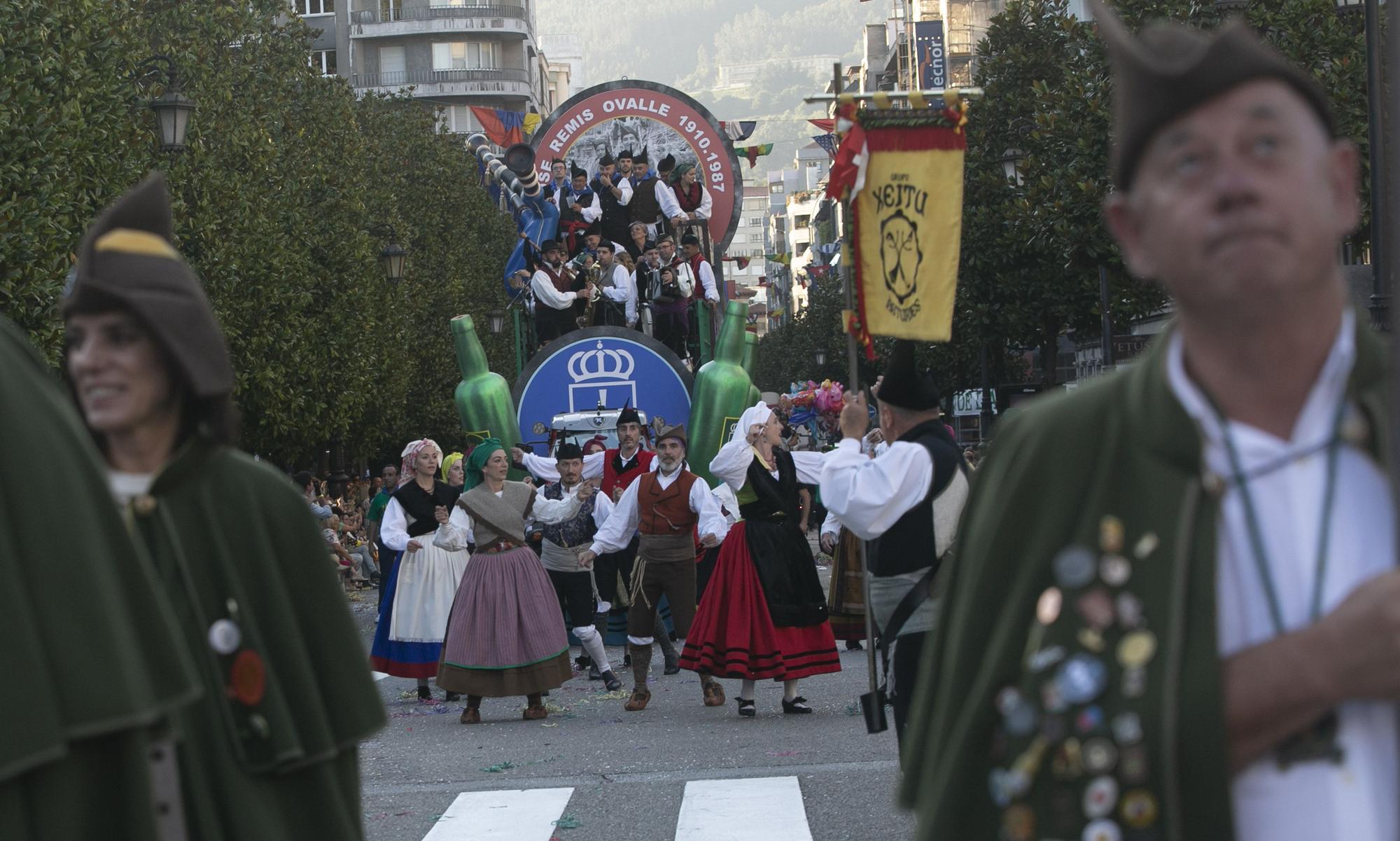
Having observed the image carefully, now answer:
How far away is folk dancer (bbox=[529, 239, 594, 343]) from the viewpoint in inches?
998

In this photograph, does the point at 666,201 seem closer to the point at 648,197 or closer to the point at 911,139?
the point at 648,197

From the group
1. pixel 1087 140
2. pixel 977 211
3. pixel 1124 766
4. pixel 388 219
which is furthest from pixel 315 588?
pixel 388 219

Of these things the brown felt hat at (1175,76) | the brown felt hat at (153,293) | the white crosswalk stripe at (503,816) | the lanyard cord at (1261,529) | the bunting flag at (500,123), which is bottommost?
the white crosswalk stripe at (503,816)

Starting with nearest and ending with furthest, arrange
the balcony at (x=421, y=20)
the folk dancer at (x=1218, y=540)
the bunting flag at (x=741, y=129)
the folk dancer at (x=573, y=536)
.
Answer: the folk dancer at (x=1218, y=540) → the folk dancer at (x=573, y=536) → the bunting flag at (x=741, y=129) → the balcony at (x=421, y=20)

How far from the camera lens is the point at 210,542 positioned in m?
3.58

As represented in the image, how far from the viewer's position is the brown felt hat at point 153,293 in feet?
11.5

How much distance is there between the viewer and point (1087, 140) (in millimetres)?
24344

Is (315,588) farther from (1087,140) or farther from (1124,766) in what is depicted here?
(1087,140)

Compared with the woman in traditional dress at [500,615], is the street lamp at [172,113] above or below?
above

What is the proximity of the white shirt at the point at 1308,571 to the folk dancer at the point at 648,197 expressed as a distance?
2488cm

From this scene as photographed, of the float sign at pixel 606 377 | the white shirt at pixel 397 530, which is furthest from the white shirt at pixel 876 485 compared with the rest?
the float sign at pixel 606 377

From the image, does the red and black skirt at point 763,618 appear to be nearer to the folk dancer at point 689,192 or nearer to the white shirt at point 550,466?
the white shirt at point 550,466

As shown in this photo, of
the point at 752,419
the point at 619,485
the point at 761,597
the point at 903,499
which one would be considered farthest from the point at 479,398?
the point at 903,499

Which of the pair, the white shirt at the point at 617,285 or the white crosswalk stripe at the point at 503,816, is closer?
the white crosswalk stripe at the point at 503,816
